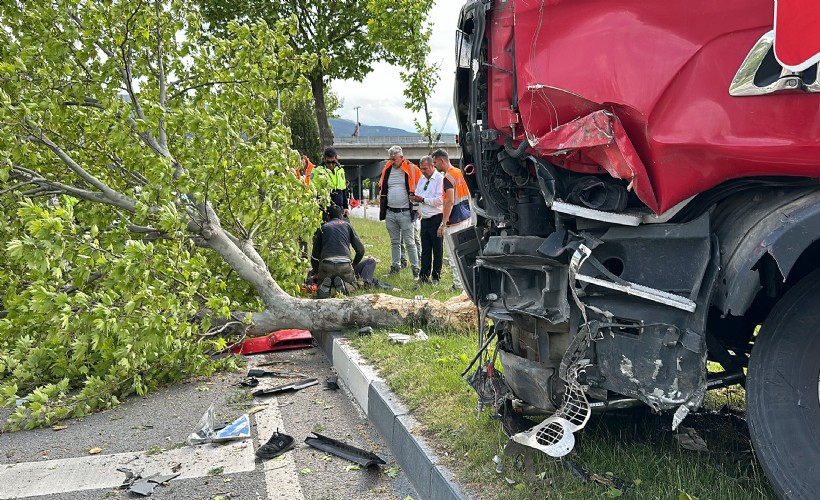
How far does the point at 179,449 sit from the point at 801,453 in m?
3.66

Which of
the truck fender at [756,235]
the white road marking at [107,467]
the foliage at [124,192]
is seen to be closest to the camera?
the truck fender at [756,235]

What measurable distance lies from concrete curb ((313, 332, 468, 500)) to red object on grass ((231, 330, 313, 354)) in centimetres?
87

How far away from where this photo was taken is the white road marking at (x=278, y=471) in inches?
144

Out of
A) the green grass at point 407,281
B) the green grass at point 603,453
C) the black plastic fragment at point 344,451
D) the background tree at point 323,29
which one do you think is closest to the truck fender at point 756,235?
the green grass at point 603,453

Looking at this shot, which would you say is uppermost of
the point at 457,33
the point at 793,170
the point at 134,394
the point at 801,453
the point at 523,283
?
the point at 457,33

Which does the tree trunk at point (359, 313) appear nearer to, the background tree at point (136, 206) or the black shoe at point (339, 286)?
the background tree at point (136, 206)

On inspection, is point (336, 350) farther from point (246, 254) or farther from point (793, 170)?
point (793, 170)

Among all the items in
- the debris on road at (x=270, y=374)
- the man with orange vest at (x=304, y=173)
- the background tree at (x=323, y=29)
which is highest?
the background tree at (x=323, y=29)

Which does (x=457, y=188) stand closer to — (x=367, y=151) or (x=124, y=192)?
(x=124, y=192)

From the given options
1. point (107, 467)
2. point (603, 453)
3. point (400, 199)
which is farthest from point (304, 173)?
point (603, 453)

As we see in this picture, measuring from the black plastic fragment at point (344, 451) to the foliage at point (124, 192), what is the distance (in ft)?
5.44

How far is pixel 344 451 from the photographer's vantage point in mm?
4172

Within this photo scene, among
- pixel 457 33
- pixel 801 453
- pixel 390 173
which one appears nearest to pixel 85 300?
pixel 457 33

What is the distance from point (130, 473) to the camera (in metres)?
3.97
